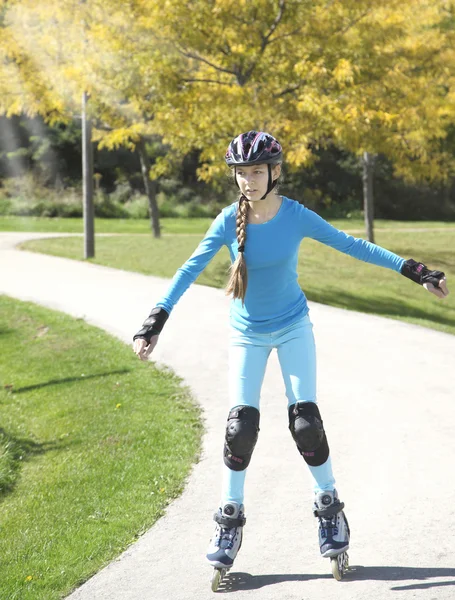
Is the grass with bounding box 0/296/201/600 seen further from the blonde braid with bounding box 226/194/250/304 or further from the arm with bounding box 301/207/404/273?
the arm with bounding box 301/207/404/273

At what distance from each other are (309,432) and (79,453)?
3015 mm

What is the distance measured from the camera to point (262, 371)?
4.08 metres

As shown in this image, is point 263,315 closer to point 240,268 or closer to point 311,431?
point 240,268

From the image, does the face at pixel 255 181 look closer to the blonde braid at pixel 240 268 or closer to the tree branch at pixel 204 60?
the blonde braid at pixel 240 268

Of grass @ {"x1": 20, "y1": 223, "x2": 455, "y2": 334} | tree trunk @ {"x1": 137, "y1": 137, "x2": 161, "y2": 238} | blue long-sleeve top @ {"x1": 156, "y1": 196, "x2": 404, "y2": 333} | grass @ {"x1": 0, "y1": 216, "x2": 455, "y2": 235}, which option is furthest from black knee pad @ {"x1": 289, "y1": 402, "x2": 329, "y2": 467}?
grass @ {"x1": 0, "y1": 216, "x2": 455, "y2": 235}

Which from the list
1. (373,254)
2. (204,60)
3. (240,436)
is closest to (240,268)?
(373,254)

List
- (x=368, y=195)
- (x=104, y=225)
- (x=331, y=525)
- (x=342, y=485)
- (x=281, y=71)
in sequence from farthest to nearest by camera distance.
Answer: (x=104, y=225), (x=368, y=195), (x=281, y=71), (x=342, y=485), (x=331, y=525)

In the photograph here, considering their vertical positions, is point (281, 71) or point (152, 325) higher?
point (281, 71)

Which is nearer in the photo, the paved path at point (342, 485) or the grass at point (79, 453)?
the paved path at point (342, 485)

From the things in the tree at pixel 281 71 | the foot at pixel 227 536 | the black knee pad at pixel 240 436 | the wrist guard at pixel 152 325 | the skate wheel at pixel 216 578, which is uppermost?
the tree at pixel 281 71

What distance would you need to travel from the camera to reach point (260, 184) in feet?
13.1

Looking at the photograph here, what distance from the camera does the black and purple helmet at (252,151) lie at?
393 cm

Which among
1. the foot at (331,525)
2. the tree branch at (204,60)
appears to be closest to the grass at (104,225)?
the tree branch at (204,60)

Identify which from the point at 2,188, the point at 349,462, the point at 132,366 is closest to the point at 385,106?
the point at 132,366
